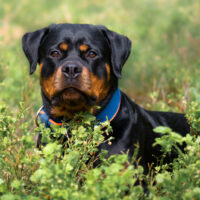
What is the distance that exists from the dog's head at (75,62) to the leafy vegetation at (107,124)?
0.73 ft

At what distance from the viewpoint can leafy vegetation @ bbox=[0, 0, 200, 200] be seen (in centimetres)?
188

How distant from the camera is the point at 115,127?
2.96 m

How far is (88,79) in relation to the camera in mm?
2754

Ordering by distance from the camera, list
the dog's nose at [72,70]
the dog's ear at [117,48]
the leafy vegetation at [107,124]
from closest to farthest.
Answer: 1. the leafy vegetation at [107,124]
2. the dog's nose at [72,70]
3. the dog's ear at [117,48]

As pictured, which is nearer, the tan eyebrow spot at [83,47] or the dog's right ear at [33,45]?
the tan eyebrow spot at [83,47]

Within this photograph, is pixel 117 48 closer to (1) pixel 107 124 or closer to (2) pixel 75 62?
(2) pixel 75 62

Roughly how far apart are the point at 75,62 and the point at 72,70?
3.2 inches

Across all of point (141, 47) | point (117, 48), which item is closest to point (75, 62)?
point (117, 48)

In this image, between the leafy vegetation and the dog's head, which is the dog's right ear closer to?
the dog's head

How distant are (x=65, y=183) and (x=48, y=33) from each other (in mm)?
1727

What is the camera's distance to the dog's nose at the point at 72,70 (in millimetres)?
2705

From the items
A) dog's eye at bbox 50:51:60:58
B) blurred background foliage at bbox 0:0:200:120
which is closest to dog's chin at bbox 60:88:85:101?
dog's eye at bbox 50:51:60:58

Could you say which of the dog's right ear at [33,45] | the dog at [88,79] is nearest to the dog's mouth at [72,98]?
the dog at [88,79]

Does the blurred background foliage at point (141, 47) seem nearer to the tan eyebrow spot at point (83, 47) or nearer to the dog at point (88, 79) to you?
the dog at point (88, 79)
